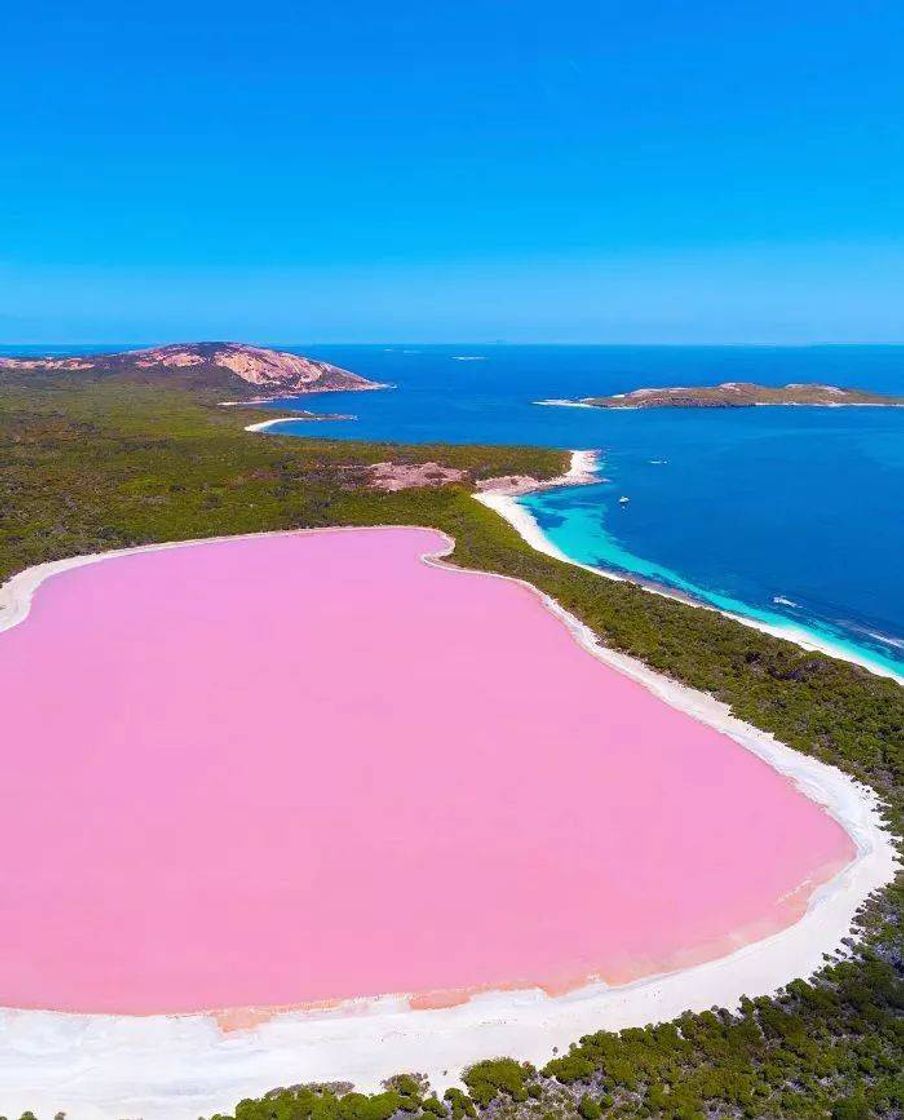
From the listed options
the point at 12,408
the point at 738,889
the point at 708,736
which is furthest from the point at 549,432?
the point at 738,889

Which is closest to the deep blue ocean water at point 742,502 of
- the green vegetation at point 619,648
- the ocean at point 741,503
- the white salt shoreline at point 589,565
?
the ocean at point 741,503

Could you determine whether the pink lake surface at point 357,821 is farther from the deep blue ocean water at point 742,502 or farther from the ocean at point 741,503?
the deep blue ocean water at point 742,502

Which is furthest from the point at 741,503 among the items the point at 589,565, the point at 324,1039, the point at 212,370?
the point at 212,370

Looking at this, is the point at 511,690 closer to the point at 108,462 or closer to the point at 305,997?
the point at 305,997

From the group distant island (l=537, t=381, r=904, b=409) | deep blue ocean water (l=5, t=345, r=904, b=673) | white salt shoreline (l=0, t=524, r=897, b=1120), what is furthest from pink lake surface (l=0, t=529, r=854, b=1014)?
distant island (l=537, t=381, r=904, b=409)

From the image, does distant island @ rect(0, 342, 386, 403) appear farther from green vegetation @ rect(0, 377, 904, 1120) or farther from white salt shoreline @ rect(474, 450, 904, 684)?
white salt shoreline @ rect(474, 450, 904, 684)
